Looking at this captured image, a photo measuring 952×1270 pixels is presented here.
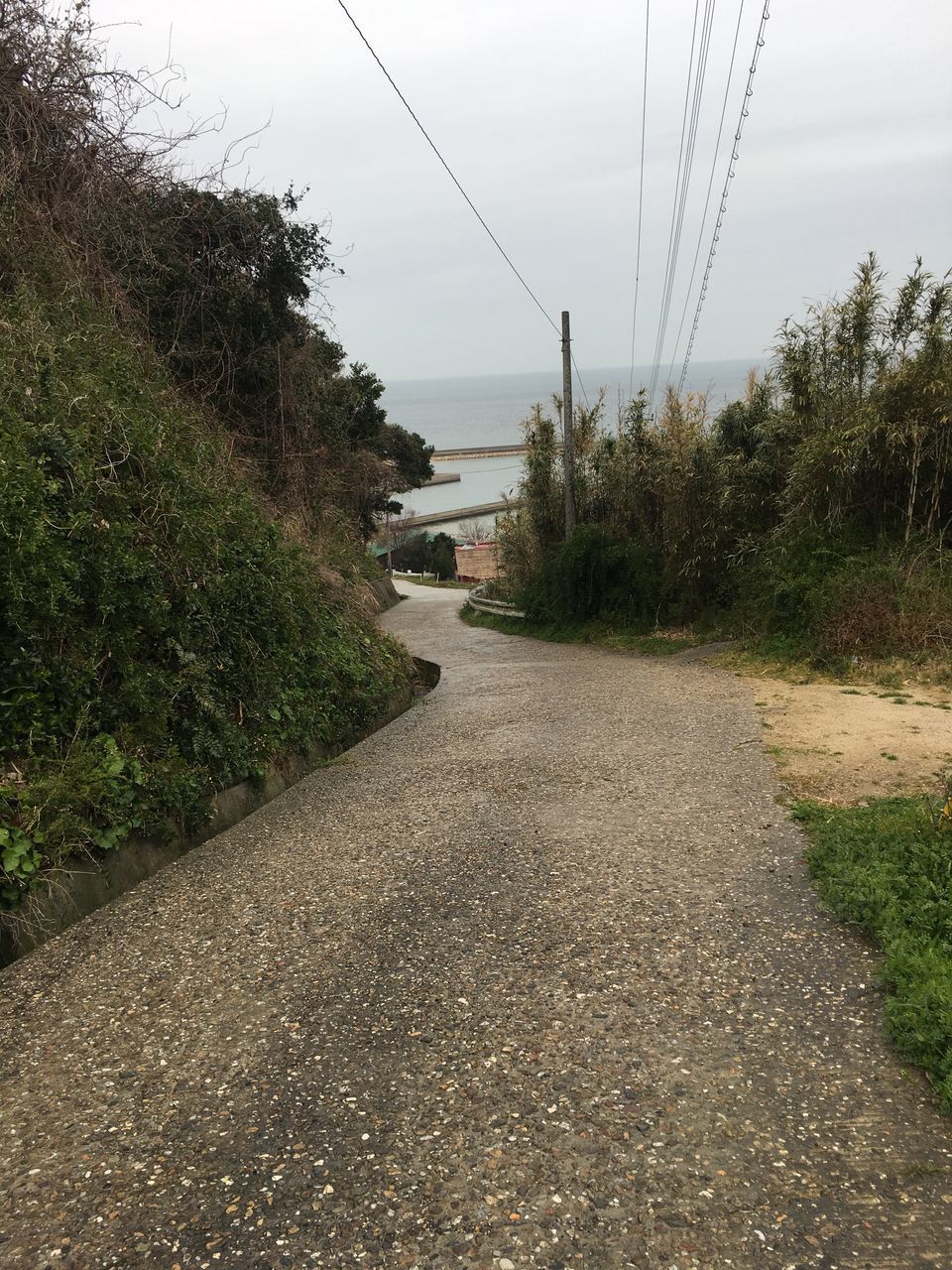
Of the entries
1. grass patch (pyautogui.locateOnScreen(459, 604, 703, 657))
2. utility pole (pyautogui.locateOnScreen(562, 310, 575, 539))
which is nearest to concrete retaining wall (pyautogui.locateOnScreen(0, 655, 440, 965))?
grass patch (pyautogui.locateOnScreen(459, 604, 703, 657))

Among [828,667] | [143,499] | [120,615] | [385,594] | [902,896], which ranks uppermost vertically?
[143,499]

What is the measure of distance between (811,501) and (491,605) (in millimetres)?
10812

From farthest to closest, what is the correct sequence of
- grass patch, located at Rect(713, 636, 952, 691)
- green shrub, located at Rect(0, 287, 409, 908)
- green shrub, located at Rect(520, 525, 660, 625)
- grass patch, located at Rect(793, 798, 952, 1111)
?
1. green shrub, located at Rect(520, 525, 660, 625)
2. grass patch, located at Rect(713, 636, 952, 691)
3. green shrub, located at Rect(0, 287, 409, 908)
4. grass patch, located at Rect(793, 798, 952, 1111)

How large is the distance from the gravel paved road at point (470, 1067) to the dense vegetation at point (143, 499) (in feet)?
2.46

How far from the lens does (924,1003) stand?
10.00ft

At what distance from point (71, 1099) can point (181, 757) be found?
97.5 inches

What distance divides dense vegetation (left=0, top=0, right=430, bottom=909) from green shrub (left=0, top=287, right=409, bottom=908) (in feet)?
0.05

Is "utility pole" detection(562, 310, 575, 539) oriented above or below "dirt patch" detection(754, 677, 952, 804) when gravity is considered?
above

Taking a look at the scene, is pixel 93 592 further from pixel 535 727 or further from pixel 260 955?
pixel 535 727

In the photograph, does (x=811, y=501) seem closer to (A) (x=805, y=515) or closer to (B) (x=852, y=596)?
(A) (x=805, y=515)

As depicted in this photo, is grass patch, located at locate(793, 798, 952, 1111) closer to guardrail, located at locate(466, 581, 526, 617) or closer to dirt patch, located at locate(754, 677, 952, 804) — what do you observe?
dirt patch, located at locate(754, 677, 952, 804)

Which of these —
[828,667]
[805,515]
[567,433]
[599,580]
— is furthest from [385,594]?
[828,667]

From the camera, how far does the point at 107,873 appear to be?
4496 mm

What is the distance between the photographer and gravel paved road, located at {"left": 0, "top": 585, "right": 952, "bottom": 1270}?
7.70 feet
